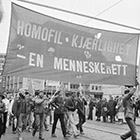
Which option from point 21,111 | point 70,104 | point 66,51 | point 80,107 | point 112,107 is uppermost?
point 66,51

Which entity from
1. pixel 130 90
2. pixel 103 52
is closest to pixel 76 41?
pixel 103 52

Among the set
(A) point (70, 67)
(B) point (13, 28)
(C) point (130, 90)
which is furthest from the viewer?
(C) point (130, 90)

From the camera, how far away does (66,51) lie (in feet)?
18.5

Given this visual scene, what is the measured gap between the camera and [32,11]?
5.25m

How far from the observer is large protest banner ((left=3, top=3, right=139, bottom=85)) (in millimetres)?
4984

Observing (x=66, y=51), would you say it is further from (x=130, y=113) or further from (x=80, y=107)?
(x=80, y=107)

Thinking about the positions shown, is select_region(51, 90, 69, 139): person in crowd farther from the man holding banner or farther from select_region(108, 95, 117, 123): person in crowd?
select_region(108, 95, 117, 123): person in crowd

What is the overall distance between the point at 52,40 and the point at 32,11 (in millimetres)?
700

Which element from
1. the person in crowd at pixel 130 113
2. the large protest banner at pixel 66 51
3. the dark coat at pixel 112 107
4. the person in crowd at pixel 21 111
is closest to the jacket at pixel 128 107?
the person in crowd at pixel 130 113

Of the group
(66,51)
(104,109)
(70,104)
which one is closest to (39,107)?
(70,104)

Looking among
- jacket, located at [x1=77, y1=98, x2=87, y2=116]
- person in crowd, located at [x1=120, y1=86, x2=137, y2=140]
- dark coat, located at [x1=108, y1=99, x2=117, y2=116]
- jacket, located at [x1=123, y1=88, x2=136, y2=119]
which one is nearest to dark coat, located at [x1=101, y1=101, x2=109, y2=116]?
dark coat, located at [x1=108, y1=99, x2=117, y2=116]

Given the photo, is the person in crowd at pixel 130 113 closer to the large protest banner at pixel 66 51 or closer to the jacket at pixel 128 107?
the jacket at pixel 128 107

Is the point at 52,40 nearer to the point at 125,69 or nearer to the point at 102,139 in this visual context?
the point at 125,69

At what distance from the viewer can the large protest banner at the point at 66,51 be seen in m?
4.98
